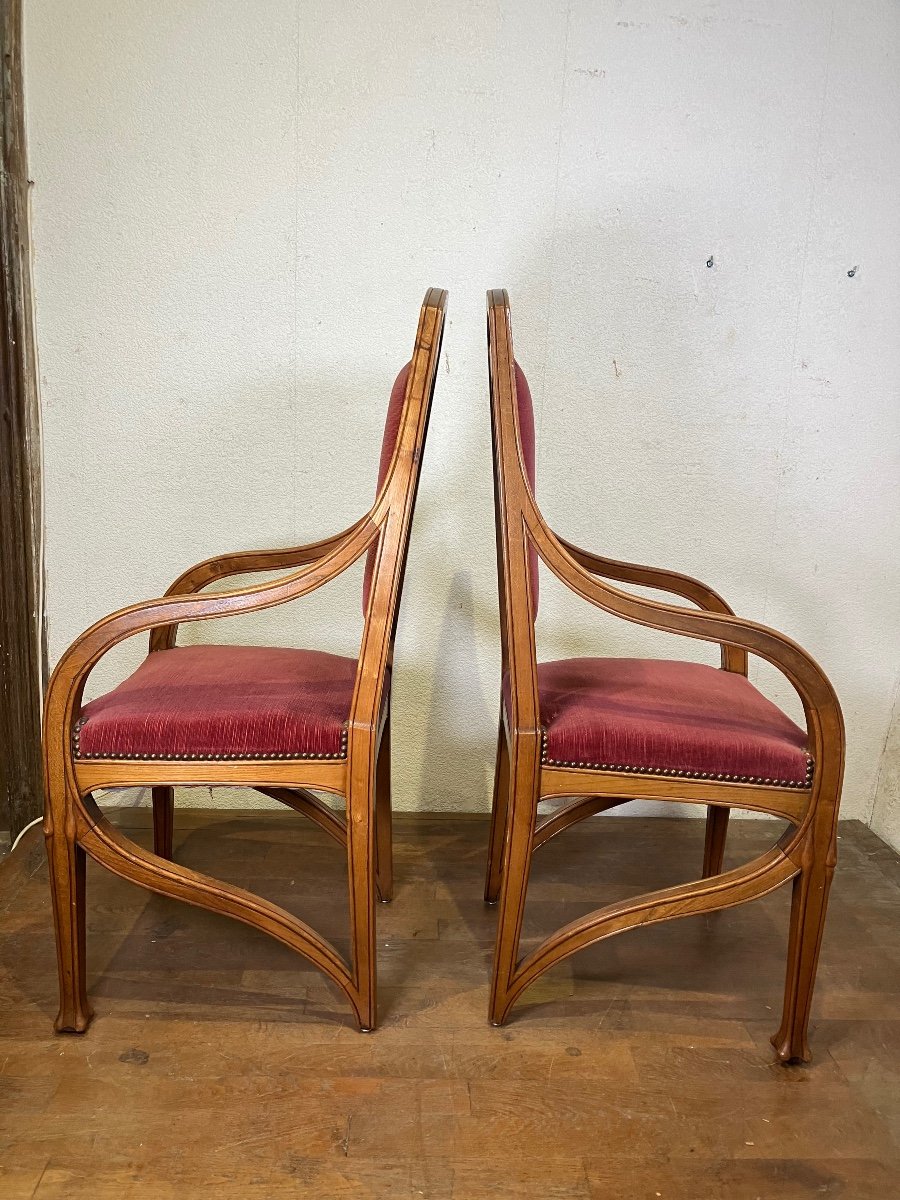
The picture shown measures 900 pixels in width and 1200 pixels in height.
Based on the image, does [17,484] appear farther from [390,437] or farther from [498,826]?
[498,826]

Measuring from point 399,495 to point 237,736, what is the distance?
0.44 metres

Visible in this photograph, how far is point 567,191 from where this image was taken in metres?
2.10

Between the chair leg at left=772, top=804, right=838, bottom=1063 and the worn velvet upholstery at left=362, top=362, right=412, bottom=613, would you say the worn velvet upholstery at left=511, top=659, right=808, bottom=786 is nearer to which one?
the chair leg at left=772, top=804, right=838, bottom=1063

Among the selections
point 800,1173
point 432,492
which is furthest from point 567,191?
point 800,1173

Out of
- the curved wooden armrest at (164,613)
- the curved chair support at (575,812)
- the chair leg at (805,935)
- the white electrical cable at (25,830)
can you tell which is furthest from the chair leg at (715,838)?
the white electrical cable at (25,830)

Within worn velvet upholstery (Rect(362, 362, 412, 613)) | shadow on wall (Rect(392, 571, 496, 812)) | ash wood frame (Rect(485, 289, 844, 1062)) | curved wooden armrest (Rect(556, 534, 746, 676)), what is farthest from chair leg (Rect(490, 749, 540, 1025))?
shadow on wall (Rect(392, 571, 496, 812))

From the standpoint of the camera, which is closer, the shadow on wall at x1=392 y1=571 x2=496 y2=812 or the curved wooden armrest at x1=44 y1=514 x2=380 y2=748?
the curved wooden armrest at x1=44 y1=514 x2=380 y2=748

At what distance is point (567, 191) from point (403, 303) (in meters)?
0.44

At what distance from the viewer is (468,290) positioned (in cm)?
213

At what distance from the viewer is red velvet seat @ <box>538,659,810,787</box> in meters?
1.43

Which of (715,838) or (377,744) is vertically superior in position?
(377,744)

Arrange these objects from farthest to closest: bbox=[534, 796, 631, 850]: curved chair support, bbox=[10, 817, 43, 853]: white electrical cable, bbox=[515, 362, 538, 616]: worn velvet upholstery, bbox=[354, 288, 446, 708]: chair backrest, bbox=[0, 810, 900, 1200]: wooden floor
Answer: bbox=[10, 817, 43, 853]: white electrical cable < bbox=[534, 796, 631, 850]: curved chair support < bbox=[515, 362, 538, 616]: worn velvet upholstery < bbox=[354, 288, 446, 708]: chair backrest < bbox=[0, 810, 900, 1200]: wooden floor

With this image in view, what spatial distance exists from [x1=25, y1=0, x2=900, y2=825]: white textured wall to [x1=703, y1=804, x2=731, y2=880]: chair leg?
497mm

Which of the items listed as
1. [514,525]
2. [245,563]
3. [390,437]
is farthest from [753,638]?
[245,563]
